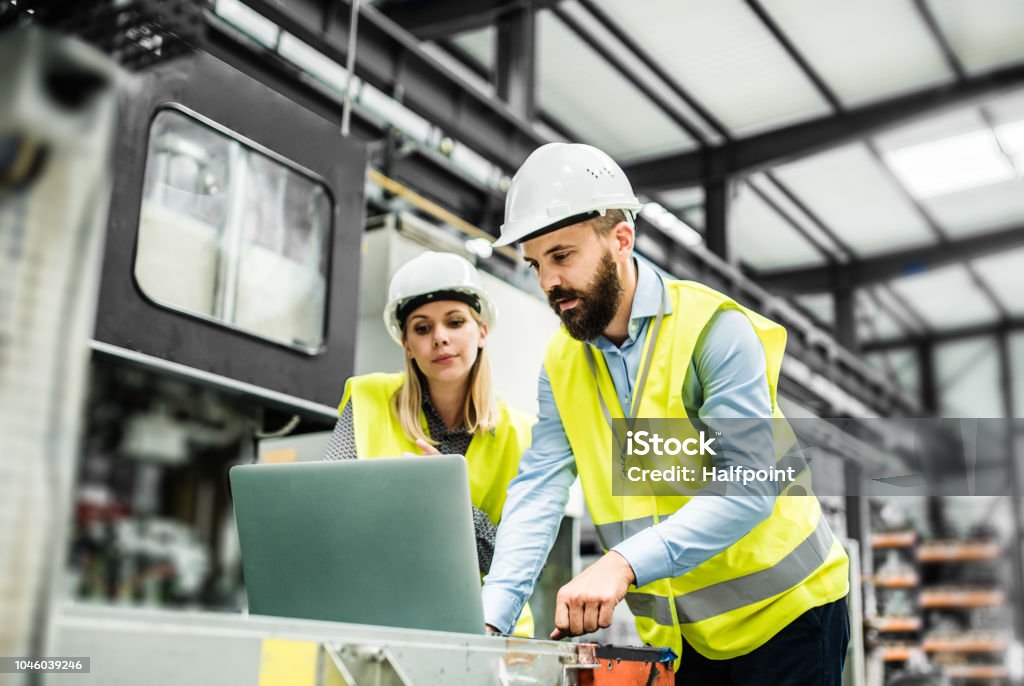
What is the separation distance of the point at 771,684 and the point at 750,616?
111 mm

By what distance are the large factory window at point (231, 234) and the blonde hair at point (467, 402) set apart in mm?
567

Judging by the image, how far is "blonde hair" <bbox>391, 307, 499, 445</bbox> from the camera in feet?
6.77

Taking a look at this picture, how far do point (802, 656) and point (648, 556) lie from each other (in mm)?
354

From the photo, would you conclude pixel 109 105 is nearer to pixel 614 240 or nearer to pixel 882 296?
pixel 614 240

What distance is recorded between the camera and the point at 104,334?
2.07 m

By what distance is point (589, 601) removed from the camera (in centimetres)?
131

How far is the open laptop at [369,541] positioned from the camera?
1.18m

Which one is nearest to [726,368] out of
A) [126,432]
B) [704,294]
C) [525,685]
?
[704,294]

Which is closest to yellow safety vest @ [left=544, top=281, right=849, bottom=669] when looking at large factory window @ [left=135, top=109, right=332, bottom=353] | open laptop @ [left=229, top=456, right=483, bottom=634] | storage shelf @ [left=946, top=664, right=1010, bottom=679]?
open laptop @ [left=229, top=456, right=483, bottom=634]

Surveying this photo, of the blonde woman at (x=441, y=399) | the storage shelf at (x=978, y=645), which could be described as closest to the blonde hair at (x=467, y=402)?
the blonde woman at (x=441, y=399)

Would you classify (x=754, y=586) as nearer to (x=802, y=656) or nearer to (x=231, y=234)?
(x=802, y=656)

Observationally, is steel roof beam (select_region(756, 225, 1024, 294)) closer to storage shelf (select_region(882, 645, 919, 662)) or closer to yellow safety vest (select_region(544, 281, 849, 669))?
storage shelf (select_region(882, 645, 919, 662))

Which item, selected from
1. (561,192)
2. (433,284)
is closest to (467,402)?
(433,284)

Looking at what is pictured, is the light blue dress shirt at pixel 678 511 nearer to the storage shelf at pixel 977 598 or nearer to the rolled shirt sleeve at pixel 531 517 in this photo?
the rolled shirt sleeve at pixel 531 517
